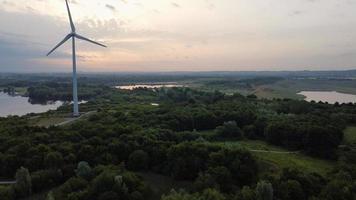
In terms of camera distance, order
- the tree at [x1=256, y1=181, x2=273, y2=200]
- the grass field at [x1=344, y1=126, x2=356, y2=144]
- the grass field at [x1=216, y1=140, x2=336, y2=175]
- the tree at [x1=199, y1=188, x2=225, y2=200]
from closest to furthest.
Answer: the tree at [x1=199, y1=188, x2=225, y2=200] → the tree at [x1=256, y1=181, x2=273, y2=200] → the grass field at [x1=216, y1=140, x2=336, y2=175] → the grass field at [x1=344, y1=126, x2=356, y2=144]

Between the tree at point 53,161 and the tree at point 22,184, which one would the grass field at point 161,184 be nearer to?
the tree at point 53,161

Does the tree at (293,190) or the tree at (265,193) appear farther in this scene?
the tree at (293,190)

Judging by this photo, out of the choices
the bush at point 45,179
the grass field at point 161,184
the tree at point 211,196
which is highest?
the tree at point 211,196

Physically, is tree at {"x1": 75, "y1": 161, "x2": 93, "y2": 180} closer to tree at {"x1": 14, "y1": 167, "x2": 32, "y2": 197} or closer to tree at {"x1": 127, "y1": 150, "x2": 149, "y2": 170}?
tree at {"x1": 14, "y1": 167, "x2": 32, "y2": 197}

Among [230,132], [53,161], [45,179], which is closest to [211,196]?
[45,179]

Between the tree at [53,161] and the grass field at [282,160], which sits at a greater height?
the tree at [53,161]

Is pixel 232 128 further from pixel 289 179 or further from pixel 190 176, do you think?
pixel 289 179

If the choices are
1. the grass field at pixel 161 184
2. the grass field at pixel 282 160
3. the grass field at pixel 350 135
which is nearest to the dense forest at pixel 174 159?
the grass field at pixel 161 184

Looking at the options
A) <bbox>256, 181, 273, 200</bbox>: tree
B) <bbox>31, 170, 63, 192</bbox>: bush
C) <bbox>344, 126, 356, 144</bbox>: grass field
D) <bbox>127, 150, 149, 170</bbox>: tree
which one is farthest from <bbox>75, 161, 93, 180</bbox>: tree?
<bbox>344, 126, 356, 144</bbox>: grass field
